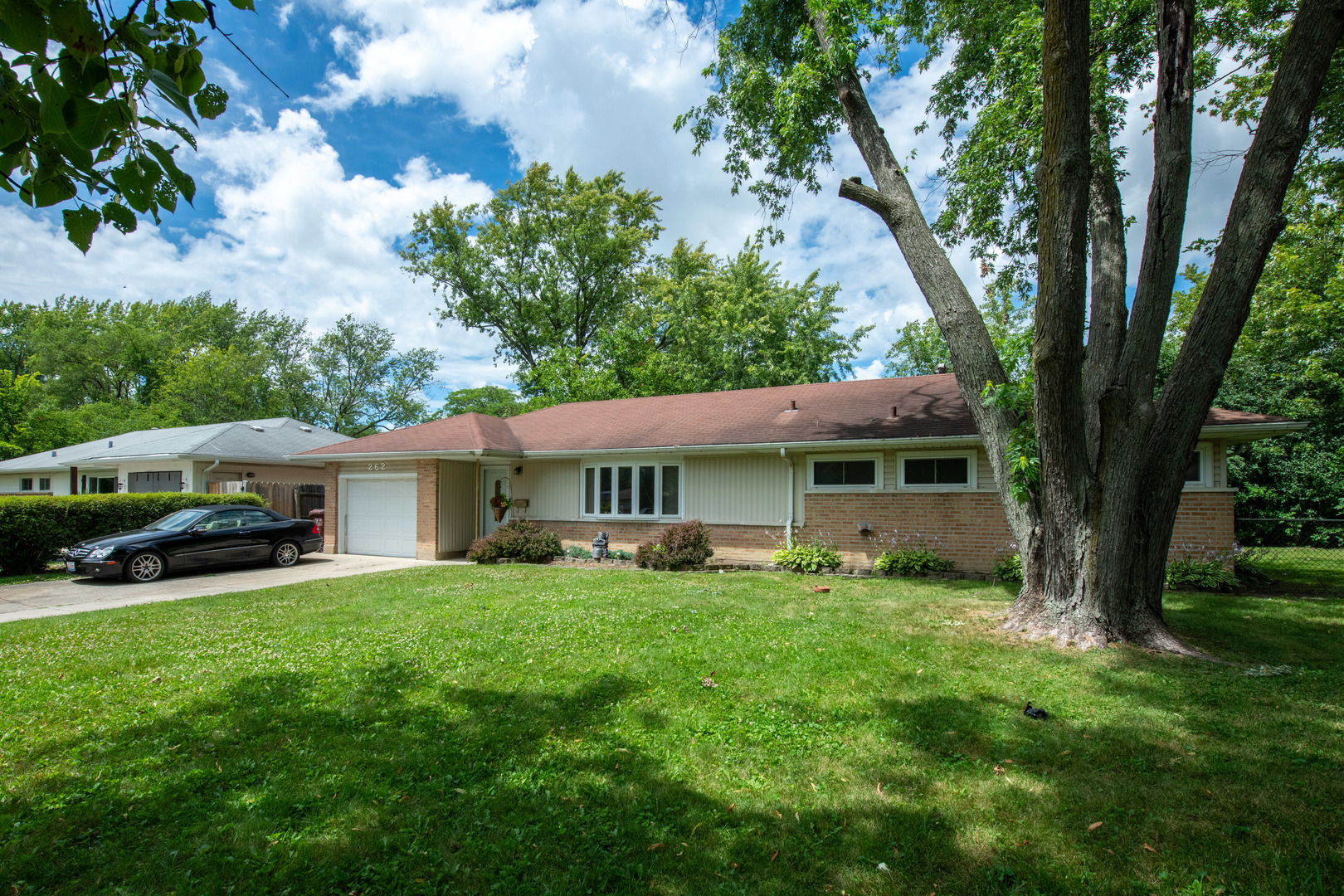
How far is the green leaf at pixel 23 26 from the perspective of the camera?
1817 millimetres

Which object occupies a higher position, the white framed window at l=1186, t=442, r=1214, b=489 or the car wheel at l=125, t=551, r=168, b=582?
the white framed window at l=1186, t=442, r=1214, b=489

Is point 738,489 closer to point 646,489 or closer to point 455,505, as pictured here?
point 646,489

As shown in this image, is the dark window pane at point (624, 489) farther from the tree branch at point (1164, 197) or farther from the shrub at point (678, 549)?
the tree branch at point (1164, 197)

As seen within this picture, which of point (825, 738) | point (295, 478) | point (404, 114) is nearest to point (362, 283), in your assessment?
point (295, 478)

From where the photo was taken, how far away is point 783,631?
23.3 ft

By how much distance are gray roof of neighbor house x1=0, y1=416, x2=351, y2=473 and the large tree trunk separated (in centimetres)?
2150

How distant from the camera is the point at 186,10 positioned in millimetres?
2225

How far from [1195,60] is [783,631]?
11.3m

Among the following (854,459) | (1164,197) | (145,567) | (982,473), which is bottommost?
(145,567)

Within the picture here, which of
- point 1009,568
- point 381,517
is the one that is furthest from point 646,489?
point 1009,568

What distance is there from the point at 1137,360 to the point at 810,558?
710cm

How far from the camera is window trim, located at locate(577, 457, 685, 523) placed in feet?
48.5

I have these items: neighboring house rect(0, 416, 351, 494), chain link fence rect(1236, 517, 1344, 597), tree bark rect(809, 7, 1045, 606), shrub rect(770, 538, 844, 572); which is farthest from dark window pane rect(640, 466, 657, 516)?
chain link fence rect(1236, 517, 1344, 597)

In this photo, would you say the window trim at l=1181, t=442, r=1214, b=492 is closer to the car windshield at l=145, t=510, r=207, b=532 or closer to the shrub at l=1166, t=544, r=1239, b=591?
the shrub at l=1166, t=544, r=1239, b=591
